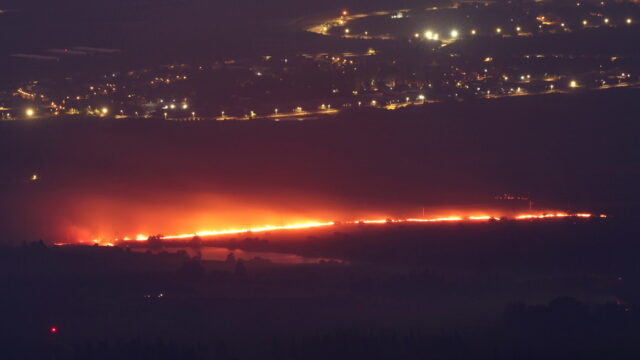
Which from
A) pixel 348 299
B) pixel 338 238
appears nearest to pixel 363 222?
pixel 338 238

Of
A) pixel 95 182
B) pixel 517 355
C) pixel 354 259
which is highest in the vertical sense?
pixel 95 182

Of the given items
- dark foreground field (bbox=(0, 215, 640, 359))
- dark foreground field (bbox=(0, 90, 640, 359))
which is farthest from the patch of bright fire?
dark foreground field (bbox=(0, 215, 640, 359))

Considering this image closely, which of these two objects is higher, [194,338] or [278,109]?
[278,109]

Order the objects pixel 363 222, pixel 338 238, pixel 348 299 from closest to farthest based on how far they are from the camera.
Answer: pixel 348 299, pixel 338 238, pixel 363 222

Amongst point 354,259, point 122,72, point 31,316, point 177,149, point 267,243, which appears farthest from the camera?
point 122,72

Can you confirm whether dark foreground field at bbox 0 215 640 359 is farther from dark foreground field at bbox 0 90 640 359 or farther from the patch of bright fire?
the patch of bright fire

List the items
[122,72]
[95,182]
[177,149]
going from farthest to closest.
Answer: [122,72]
[177,149]
[95,182]

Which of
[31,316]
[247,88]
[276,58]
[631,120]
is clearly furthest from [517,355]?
[276,58]

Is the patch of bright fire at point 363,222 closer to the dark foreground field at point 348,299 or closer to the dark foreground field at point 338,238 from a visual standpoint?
the dark foreground field at point 338,238

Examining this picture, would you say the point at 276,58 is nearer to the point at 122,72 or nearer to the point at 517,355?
the point at 122,72

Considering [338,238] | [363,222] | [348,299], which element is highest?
[363,222]

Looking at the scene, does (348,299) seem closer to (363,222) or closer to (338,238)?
(338,238)
